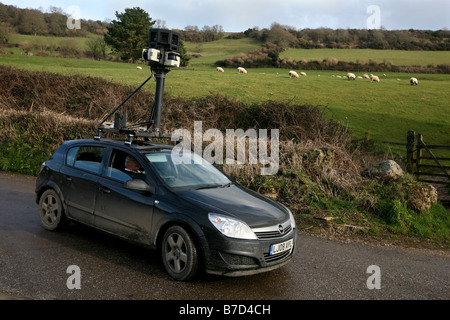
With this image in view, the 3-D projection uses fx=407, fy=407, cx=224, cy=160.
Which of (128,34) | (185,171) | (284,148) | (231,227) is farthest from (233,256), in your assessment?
(128,34)

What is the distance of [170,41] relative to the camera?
8695mm

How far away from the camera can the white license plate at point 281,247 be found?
503 centimetres

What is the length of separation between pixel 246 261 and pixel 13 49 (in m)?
73.2

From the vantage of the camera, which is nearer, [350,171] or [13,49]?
[350,171]

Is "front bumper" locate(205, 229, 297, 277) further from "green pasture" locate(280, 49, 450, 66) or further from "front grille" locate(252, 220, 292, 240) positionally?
"green pasture" locate(280, 49, 450, 66)

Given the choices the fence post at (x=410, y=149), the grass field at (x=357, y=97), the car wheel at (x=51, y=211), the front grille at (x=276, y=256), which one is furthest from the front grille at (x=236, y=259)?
the grass field at (x=357, y=97)

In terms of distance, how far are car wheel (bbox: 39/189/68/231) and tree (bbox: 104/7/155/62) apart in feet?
240

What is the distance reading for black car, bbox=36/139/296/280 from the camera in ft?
16.1

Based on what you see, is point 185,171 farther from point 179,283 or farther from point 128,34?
point 128,34

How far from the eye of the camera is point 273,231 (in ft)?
A: 16.9

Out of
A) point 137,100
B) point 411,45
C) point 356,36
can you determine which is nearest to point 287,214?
point 137,100

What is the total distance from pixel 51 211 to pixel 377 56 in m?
80.9

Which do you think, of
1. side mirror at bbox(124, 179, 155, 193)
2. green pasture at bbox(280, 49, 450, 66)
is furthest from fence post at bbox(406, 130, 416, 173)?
green pasture at bbox(280, 49, 450, 66)

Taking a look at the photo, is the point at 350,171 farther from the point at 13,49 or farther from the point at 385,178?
the point at 13,49
